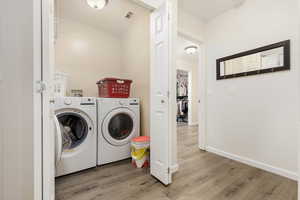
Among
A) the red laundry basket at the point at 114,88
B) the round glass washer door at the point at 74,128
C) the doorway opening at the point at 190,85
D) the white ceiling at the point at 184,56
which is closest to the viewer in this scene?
the round glass washer door at the point at 74,128

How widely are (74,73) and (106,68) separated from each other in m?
0.63

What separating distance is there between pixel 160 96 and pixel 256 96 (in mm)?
1421

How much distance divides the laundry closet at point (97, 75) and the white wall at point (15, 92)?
1.16 ft

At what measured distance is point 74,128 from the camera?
174 cm

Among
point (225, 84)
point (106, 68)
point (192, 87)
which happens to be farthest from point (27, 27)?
point (192, 87)

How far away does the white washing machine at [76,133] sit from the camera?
1496 mm

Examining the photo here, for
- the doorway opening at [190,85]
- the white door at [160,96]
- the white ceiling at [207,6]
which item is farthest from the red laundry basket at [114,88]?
the doorway opening at [190,85]

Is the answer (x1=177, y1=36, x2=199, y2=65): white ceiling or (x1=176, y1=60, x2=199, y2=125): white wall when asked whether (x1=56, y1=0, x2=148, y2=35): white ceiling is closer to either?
(x1=177, y1=36, x2=199, y2=65): white ceiling

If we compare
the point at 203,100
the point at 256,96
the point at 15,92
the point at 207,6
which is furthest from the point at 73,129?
the point at 207,6

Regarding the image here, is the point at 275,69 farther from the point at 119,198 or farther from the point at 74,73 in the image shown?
the point at 74,73

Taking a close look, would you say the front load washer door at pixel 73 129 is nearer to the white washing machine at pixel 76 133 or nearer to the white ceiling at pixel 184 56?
the white washing machine at pixel 76 133

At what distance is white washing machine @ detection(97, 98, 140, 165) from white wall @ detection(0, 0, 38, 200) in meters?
1.00

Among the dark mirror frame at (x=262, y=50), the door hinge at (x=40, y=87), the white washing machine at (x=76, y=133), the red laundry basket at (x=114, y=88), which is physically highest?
the dark mirror frame at (x=262, y=50)

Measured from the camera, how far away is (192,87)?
4.77 meters
